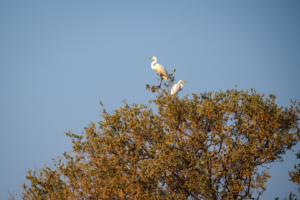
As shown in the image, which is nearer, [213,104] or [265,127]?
[265,127]

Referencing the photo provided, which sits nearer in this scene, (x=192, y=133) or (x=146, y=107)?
(x=192, y=133)

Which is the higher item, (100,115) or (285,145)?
(100,115)

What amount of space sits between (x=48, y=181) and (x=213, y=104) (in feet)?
26.5

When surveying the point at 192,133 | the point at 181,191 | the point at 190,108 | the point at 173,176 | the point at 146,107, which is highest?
the point at 146,107

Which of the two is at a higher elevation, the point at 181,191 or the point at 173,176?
the point at 173,176

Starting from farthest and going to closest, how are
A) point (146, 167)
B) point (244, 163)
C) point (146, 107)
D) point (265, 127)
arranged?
point (146, 107) → point (265, 127) → point (244, 163) → point (146, 167)

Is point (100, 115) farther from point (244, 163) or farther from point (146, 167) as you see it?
point (244, 163)

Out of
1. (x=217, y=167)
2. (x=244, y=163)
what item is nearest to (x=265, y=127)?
(x=244, y=163)

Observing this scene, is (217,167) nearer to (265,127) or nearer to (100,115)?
(265,127)

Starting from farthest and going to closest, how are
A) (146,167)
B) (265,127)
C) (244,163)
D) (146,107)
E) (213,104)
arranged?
(146,107)
(213,104)
(265,127)
(244,163)
(146,167)

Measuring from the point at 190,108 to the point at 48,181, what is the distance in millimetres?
7138

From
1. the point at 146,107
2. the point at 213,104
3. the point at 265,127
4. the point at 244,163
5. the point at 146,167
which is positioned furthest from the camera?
the point at 146,107

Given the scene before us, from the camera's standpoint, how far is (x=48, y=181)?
493 inches

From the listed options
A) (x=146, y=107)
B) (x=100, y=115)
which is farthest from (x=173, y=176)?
(x=100, y=115)
